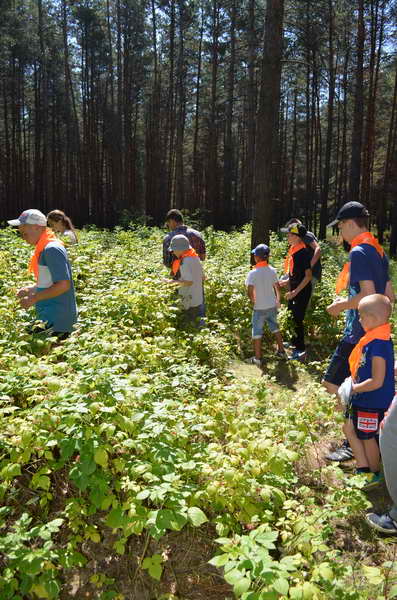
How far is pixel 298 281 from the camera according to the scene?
6602 millimetres

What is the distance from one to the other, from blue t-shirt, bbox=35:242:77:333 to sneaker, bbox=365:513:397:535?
3159 mm

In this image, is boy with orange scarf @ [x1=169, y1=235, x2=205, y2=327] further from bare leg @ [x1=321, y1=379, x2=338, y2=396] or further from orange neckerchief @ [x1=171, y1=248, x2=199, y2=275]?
bare leg @ [x1=321, y1=379, x2=338, y2=396]

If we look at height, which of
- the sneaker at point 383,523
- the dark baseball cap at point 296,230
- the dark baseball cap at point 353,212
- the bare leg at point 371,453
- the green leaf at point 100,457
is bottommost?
the sneaker at point 383,523

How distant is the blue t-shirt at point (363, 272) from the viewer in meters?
3.74

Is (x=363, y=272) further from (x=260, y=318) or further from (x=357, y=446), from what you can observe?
(x=260, y=318)

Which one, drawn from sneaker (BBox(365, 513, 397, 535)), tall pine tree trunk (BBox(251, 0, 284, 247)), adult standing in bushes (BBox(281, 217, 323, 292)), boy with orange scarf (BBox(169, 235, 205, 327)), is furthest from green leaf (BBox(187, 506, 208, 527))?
tall pine tree trunk (BBox(251, 0, 284, 247))

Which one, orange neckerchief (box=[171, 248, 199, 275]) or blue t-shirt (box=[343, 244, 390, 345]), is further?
orange neckerchief (box=[171, 248, 199, 275])

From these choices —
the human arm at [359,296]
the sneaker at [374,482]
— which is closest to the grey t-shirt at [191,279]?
the human arm at [359,296]

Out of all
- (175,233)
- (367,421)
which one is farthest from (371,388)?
(175,233)

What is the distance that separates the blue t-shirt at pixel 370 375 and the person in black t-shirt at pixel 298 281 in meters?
3.10

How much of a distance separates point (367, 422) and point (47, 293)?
10.0 ft

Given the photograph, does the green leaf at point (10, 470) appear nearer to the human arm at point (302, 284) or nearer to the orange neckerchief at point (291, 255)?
the human arm at point (302, 284)

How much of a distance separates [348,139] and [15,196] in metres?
28.2

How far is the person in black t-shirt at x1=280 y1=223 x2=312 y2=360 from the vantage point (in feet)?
21.2
